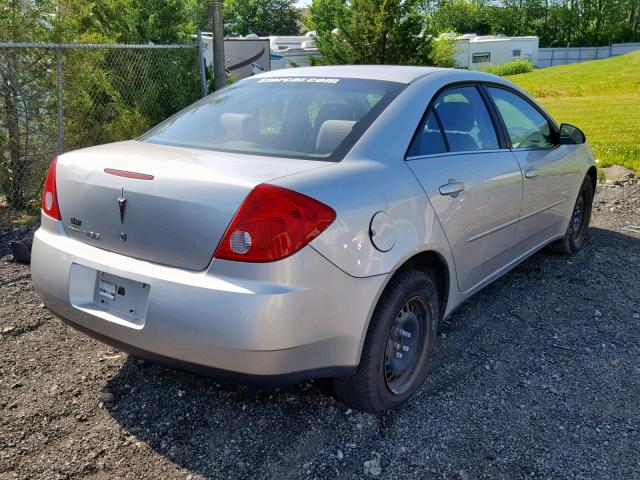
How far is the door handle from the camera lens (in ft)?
10.3

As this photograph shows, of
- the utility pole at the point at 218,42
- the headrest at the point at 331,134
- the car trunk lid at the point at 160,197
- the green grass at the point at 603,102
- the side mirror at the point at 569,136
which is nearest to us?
the car trunk lid at the point at 160,197

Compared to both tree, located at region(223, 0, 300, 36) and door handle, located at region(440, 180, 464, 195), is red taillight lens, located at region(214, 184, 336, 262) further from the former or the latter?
tree, located at region(223, 0, 300, 36)

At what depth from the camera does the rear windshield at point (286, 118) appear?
2961 millimetres

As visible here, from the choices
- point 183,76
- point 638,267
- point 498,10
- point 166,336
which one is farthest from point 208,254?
point 498,10

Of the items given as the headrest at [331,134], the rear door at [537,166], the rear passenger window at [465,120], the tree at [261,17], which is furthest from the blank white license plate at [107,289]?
the tree at [261,17]

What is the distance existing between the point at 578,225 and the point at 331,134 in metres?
3.57

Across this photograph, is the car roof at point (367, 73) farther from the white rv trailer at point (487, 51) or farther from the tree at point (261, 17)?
the tree at point (261, 17)

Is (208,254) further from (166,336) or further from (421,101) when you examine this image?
(421,101)

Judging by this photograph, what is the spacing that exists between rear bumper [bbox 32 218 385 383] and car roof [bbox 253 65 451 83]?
134 cm

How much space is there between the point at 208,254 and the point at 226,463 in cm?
94

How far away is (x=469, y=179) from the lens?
3.38m

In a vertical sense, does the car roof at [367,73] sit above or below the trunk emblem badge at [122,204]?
above

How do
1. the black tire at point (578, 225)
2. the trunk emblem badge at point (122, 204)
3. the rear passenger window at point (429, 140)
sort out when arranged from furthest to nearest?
the black tire at point (578, 225), the rear passenger window at point (429, 140), the trunk emblem badge at point (122, 204)

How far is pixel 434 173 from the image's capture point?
3.12 meters
